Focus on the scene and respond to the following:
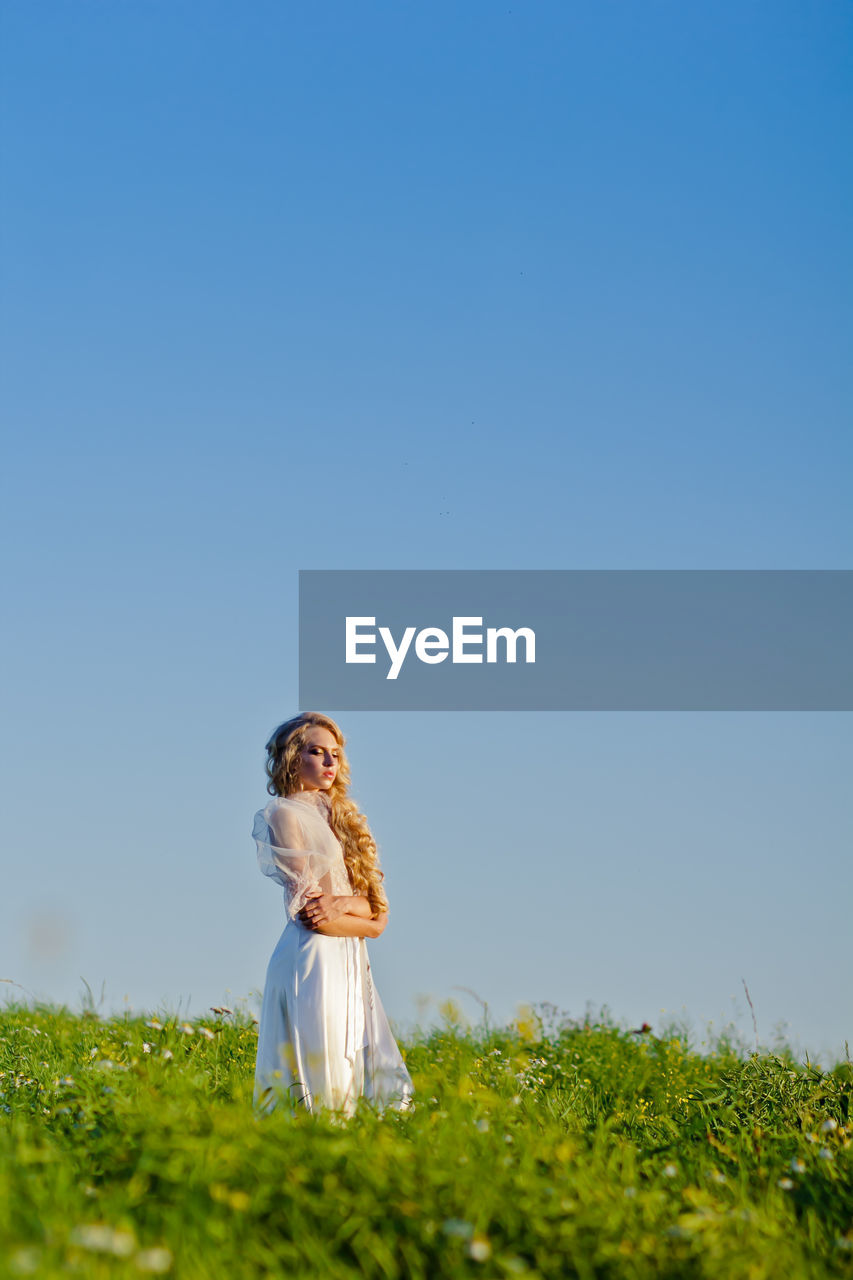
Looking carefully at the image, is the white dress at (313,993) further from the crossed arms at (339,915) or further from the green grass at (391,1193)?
the green grass at (391,1193)

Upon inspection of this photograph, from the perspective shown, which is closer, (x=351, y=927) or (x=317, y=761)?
(x=351, y=927)

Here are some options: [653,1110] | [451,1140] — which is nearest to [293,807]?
[451,1140]

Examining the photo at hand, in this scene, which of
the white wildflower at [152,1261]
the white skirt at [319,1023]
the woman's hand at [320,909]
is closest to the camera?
the white wildflower at [152,1261]

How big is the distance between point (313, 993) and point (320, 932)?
13.2 inches

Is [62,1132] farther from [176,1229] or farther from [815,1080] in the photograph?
[815,1080]

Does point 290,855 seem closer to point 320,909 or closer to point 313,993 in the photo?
point 320,909

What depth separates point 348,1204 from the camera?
3.92 m

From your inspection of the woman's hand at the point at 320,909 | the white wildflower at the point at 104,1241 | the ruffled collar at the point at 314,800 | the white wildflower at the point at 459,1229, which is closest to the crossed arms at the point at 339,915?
the woman's hand at the point at 320,909

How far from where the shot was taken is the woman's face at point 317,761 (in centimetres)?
689

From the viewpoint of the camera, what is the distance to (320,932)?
6473 millimetres

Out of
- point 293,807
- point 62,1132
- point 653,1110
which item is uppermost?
point 293,807

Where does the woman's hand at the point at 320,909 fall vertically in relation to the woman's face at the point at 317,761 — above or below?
below

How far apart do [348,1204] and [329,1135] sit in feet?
1.79

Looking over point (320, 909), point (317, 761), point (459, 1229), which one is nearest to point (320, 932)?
point (320, 909)
